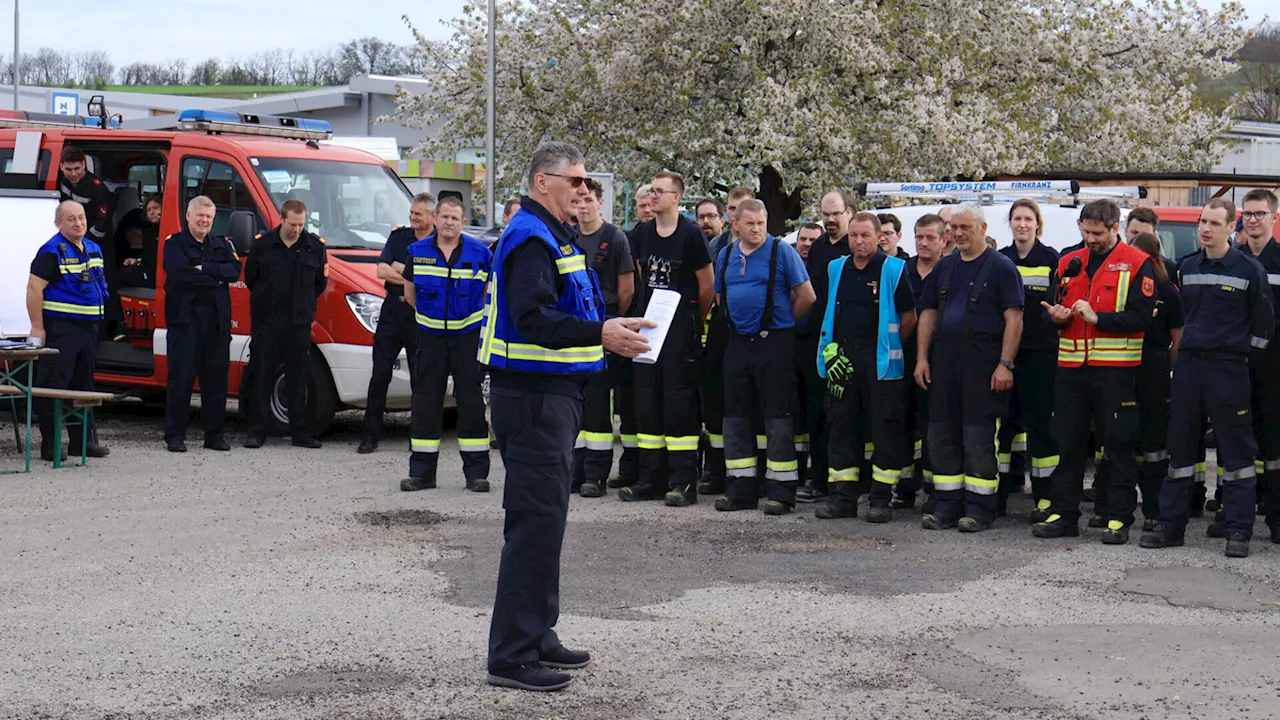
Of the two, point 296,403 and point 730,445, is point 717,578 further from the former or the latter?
point 296,403

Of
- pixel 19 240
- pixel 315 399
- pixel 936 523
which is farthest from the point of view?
pixel 19 240

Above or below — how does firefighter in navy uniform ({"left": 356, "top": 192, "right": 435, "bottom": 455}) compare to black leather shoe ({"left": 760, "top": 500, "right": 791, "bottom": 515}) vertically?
above

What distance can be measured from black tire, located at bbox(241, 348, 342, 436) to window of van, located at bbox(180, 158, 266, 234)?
1355 mm

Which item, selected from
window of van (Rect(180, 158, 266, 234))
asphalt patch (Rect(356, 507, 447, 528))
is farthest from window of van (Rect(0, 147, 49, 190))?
asphalt patch (Rect(356, 507, 447, 528))

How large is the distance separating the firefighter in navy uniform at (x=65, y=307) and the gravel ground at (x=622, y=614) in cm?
174

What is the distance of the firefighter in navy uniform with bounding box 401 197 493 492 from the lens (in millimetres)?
10445

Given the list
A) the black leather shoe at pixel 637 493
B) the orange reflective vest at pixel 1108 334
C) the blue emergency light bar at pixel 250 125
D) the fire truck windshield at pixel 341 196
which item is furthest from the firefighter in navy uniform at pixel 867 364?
the blue emergency light bar at pixel 250 125

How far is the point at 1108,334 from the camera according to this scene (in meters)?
8.74

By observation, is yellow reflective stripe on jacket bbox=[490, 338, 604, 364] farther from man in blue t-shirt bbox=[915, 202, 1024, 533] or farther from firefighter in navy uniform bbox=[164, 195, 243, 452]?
firefighter in navy uniform bbox=[164, 195, 243, 452]

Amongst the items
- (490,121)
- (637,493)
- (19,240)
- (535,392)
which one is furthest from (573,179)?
(490,121)

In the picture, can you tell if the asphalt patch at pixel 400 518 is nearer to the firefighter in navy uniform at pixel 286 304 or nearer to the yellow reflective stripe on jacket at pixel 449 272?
the yellow reflective stripe on jacket at pixel 449 272

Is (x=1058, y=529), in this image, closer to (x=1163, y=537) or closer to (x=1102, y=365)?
(x=1163, y=537)

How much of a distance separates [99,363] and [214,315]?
2042mm

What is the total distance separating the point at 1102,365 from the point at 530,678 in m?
4.53
